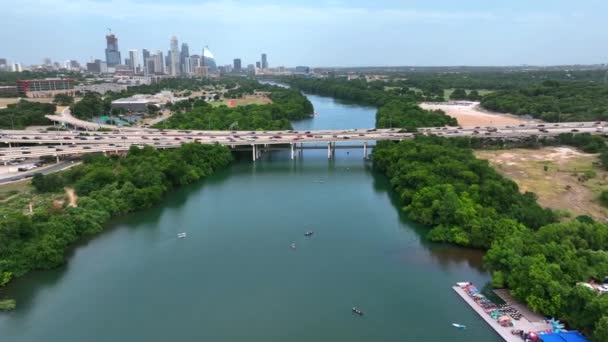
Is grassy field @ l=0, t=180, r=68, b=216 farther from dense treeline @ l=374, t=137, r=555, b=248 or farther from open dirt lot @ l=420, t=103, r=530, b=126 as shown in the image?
open dirt lot @ l=420, t=103, r=530, b=126

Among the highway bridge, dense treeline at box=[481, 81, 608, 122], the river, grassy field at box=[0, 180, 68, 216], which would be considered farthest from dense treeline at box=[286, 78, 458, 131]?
grassy field at box=[0, 180, 68, 216]

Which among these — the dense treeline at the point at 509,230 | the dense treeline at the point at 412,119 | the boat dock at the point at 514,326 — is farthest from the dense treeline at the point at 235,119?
the boat dock at the point at 514,326

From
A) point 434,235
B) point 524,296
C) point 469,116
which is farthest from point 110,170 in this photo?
point 469,116

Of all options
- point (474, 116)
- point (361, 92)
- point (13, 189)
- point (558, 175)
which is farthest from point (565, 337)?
point (361, 92)

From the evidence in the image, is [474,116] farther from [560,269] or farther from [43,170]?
[43,170]

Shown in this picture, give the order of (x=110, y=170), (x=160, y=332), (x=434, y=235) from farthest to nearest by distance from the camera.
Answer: (x=110, y=170) → (x=434, y=235) → (x=160, y=332)

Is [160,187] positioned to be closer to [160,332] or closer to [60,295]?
[60,295]
